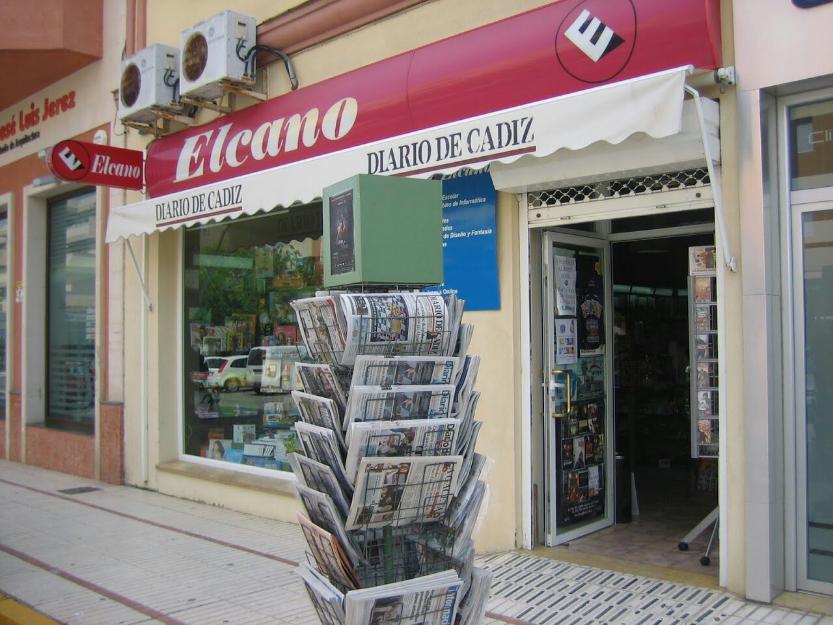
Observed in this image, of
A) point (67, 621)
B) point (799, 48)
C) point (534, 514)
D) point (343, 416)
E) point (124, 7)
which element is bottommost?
point (67, 621)

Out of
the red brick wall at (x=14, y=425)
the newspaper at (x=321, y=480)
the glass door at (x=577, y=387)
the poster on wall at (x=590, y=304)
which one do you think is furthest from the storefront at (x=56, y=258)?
the newspaper at (x=321, y=480)

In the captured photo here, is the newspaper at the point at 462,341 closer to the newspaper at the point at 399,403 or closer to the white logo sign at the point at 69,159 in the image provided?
the newspaper at the point at 399,403

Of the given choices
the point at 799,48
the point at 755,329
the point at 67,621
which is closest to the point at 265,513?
the point at 67,621

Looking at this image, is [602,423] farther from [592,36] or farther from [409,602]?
[409,602]

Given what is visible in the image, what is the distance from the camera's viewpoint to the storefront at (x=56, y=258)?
9.98 meters

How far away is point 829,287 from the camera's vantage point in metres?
4.63

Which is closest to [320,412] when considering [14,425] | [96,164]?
[96,164]

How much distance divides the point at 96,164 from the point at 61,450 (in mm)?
4203

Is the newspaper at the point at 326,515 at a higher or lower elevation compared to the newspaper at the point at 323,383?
lower

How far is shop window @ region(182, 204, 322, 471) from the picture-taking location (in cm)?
818

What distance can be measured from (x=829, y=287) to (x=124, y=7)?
8872 mm

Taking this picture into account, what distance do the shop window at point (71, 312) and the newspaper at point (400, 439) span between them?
8.92 metres

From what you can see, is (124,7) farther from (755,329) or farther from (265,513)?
(755,329)

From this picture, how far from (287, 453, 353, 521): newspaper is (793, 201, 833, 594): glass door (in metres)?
3.08
